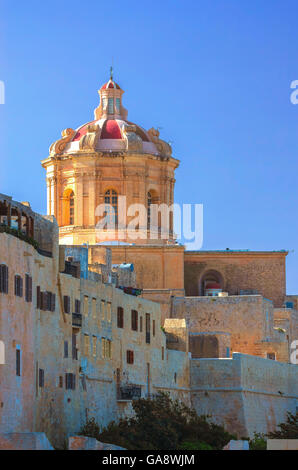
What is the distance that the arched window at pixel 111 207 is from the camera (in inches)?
2682

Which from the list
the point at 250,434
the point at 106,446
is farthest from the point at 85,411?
the point at 250,434

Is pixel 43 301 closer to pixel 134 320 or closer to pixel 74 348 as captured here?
pixel 74 348

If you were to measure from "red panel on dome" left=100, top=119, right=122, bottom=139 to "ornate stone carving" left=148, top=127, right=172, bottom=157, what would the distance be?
1.92m

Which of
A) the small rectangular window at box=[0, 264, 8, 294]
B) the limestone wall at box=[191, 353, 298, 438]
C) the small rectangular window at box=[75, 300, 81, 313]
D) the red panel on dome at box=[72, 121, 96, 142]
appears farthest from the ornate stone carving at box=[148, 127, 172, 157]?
the small rectangular window at box=[0, 264, 8, 294]

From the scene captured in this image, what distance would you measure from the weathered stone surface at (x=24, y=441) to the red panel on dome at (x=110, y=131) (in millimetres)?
30216

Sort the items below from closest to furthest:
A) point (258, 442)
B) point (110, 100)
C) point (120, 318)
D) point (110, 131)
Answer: point (258, 442), point (120, 318), point (110, 131), point (110, 100)

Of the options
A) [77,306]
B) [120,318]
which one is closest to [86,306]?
[77,306]

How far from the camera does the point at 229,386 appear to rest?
5716 cm

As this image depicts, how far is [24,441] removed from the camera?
40500mm

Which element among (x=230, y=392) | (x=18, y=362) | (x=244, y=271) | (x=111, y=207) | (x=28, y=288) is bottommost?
(x=230, y=392)

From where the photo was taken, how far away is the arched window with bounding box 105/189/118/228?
A: 68.1m

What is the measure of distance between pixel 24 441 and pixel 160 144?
31763mm

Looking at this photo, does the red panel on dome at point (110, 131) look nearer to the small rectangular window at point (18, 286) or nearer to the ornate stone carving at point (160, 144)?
the ornate stone carving at point (160, 144)
